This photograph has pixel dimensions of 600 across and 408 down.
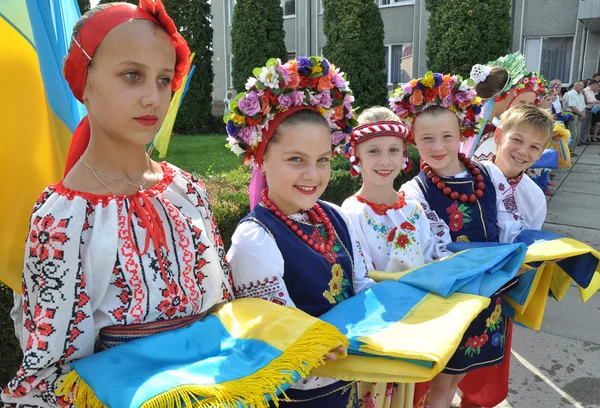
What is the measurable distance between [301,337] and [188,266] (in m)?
0.43

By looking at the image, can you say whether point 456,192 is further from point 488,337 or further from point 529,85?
point 529,85

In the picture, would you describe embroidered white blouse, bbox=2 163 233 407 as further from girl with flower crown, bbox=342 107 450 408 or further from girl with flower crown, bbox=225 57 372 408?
girl with flower crown, bbox=342 107 450 408

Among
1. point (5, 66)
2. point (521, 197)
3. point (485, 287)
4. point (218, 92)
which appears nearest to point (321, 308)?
point (485, 287)

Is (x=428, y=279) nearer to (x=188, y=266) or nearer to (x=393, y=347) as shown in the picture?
(x=393, y=347)

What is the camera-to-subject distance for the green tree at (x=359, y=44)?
50.4ft

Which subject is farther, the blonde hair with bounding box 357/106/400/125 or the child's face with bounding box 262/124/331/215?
the blonde hair with bounding box 357/106/400/125

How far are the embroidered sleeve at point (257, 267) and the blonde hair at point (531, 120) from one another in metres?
1.97

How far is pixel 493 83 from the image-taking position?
4.20 metres

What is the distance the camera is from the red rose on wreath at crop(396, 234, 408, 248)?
2.38 m

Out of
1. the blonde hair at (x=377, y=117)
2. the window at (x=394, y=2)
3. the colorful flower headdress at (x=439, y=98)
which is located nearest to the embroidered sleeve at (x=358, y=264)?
the blonde hair at (x=377, y=117)

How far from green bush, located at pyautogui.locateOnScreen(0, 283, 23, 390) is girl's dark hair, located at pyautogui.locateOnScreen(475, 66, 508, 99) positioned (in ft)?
12.8

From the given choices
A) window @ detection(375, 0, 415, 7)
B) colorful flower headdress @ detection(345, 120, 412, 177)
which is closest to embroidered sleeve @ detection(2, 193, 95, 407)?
colorful flower headdress @ detection(345, 120, 412, 177)

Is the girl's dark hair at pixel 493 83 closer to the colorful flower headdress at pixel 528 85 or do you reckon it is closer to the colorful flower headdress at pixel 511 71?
the colorful flower headdress at pixel 511 71

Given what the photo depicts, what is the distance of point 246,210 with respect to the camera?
388 cm
